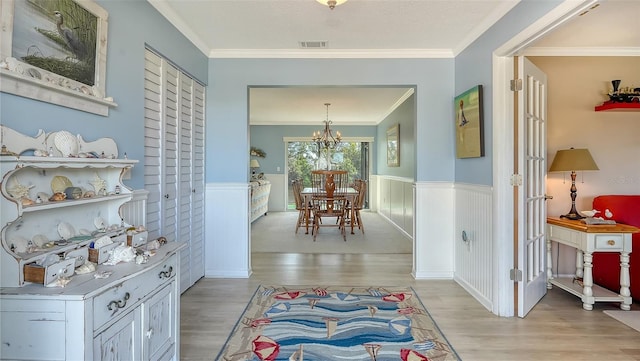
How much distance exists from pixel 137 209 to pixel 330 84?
7.01ft

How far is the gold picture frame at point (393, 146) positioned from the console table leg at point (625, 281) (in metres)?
3.88

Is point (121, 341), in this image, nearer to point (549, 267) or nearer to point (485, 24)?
point (485, 24)

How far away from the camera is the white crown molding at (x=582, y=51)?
9.50ft

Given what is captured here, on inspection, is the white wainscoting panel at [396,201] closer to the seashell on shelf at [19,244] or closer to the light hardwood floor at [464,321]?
the light hardwood floor at [464,321]

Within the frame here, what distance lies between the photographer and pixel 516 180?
2387mm

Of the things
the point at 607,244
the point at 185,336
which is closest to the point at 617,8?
the point at 607,244

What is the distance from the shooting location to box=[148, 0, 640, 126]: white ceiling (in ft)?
7.67

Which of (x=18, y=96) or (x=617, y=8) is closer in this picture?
(x=18, y=96)

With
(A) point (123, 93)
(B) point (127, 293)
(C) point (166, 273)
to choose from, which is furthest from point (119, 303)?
(A) point (123, 93)

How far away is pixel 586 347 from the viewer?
1981 mm

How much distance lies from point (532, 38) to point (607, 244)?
1686mm

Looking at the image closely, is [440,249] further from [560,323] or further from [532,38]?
[532,38]

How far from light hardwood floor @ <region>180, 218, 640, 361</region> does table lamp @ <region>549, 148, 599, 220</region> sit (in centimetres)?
80

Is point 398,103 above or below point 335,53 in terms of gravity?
above
